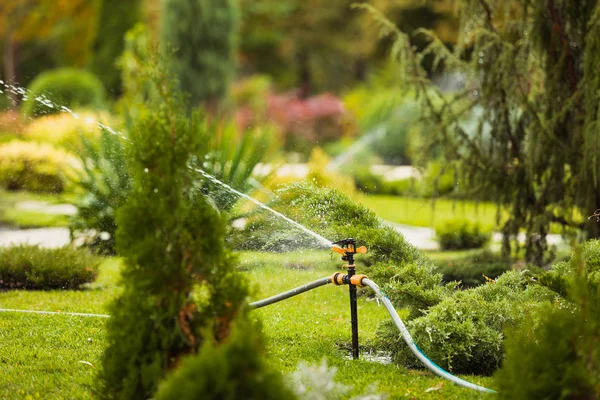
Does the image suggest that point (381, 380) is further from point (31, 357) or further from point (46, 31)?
point (46, 31)

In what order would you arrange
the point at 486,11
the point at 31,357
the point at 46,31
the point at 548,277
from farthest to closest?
the point at 46,31 < the point at 486,11 < the point at 31,357 < the point at 548,277

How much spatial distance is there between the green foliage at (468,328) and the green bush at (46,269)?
3.15 meters

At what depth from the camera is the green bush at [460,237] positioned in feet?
30.3

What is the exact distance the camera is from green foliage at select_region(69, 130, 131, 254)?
6543 mm

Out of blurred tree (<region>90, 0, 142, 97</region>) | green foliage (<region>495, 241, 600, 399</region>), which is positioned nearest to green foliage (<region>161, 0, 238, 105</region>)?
blurred tree (<region>90, 0, 142, 97</region>)

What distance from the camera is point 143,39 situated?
Answer: 57.4 ft

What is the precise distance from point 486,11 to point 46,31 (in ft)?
71.1

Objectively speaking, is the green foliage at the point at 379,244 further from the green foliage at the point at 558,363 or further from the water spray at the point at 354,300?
the green foliage at the point at 558,363

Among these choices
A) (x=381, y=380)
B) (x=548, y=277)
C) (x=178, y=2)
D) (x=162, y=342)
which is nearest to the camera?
(x=162, y=342)

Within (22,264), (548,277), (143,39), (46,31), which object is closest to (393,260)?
(548,277)

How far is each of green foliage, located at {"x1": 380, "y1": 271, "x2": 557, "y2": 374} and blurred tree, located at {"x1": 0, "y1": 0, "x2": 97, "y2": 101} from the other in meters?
23.1

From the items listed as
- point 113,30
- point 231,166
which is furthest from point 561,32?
point 113,30

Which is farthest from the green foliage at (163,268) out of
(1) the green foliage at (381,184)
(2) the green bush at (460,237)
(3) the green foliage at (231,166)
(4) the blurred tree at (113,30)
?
(4) the blurred tree at (113,30)

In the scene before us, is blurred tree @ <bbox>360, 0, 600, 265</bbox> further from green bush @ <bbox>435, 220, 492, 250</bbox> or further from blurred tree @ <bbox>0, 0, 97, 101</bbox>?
blurred tree @ <bbox>0, 0, 97, 101</bbox>
